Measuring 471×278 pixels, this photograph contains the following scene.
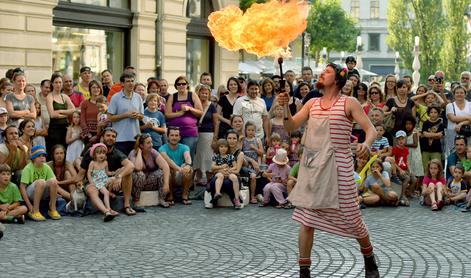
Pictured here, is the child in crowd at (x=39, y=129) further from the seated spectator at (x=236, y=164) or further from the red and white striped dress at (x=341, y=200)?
the red and white striped dress at (x=341, y=200)

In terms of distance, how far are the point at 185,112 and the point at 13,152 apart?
9.87 ft

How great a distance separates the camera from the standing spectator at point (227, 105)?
1293 centimetres

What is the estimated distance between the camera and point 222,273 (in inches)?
279

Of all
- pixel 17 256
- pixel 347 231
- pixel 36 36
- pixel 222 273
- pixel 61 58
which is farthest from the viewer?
pixel 61 58

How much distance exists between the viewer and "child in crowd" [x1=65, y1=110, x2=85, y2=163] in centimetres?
1147

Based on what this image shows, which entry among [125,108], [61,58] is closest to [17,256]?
[125,108]

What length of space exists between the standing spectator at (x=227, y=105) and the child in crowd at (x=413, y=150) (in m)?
2.78

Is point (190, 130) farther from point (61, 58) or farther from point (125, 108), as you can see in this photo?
point (61, 58)

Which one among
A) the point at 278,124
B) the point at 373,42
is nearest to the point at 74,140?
the point at 278,124

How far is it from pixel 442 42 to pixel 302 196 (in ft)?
160

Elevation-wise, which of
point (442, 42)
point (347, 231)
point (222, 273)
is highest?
point (442, 42)

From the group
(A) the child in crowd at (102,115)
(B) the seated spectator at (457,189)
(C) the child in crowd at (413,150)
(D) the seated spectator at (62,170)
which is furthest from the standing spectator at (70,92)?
(B) the seated spectator at (457,189)

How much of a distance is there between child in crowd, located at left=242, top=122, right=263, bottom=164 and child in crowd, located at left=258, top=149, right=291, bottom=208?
0.39 metres

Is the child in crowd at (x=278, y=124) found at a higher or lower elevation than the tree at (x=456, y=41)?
lower
